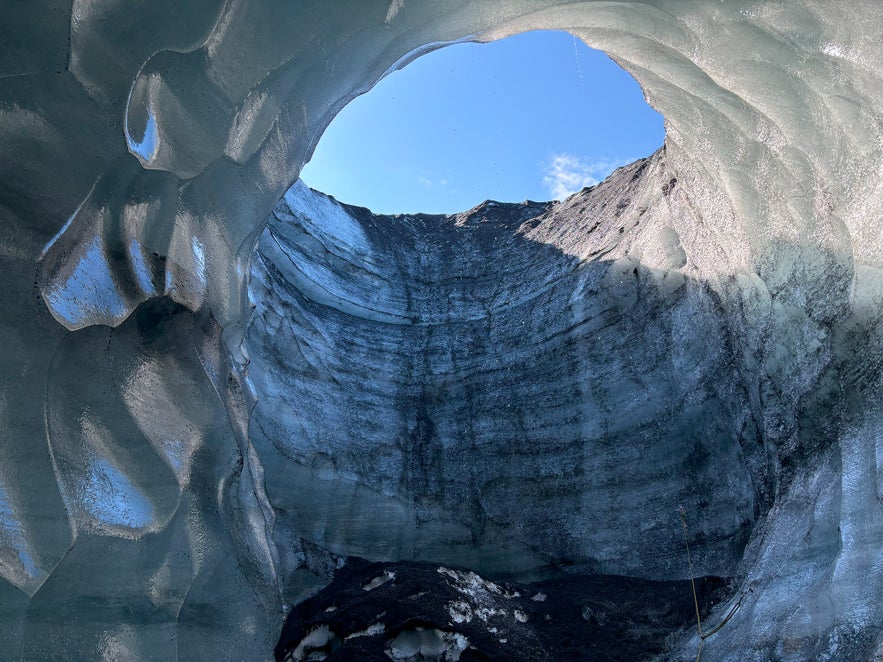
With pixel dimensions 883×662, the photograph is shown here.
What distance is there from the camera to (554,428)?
656 cm

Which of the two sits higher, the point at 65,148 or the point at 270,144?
the point at 270,144

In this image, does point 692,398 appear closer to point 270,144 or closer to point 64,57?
point 270,144

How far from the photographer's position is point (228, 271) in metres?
4.35

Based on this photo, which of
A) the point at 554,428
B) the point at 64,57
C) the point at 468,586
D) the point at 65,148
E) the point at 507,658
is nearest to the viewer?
the point at 64,57

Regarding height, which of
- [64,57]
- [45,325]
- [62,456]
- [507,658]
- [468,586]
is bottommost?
[507,658]

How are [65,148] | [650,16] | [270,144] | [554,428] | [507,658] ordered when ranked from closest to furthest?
[65,148] < [650,16] < [270,144] < [507,658] < [554,428]

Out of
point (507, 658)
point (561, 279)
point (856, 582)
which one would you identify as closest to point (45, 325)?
point (507, 658)

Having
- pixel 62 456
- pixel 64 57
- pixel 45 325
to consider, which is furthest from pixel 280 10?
pixel 62 456

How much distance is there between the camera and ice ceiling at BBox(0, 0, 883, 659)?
3.23 meters

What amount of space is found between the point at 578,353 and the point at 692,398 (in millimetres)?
1290

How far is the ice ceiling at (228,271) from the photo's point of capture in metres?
3.23

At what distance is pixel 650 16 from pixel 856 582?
10.4ft

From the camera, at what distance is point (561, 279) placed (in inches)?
287

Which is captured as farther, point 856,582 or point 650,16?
point 650,16
